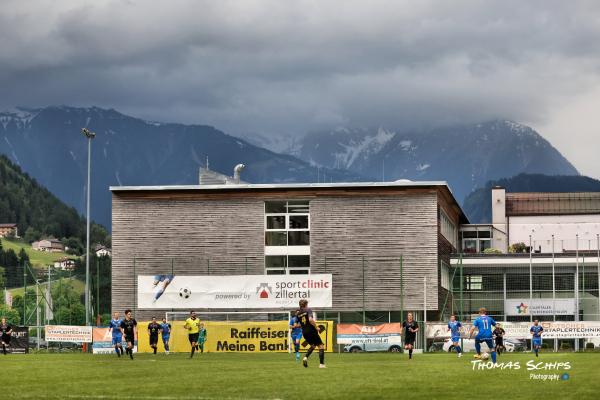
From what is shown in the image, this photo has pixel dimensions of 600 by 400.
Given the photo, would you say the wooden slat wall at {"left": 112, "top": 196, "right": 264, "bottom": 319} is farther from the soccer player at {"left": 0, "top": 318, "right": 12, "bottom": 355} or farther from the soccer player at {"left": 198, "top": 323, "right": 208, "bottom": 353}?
the soccer player at {"left": 0, "top": 318, "right": 12, "bottom": 355}

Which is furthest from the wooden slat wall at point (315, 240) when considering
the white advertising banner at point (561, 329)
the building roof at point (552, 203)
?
the building roof at point (552, 203)

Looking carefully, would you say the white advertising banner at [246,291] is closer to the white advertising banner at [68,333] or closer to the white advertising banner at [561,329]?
the white advertising banner at [68,333]

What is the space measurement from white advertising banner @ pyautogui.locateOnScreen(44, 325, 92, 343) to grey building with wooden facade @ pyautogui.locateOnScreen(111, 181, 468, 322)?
8.99 metres

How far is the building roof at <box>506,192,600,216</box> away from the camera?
11862cm

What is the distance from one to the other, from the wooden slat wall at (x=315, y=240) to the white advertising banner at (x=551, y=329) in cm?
938

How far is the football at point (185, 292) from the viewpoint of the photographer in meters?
67.2

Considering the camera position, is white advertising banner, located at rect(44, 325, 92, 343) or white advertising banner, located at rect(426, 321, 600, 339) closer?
white advertising banner, located at rect(426, 321, 600, 339)

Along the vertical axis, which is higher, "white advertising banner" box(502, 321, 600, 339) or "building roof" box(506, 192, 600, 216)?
"building roof" box(506, 192, 600, 216)

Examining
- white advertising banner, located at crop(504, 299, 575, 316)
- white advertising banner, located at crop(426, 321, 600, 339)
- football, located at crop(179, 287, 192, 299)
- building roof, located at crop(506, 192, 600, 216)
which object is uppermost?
building roof, located at crop(506, 192, 600, 216)

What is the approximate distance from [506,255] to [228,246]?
21896 millimetres

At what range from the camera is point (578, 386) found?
24922mm

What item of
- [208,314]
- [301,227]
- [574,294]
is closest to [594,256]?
[574,294]

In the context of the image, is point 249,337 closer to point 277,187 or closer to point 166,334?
point 166,334

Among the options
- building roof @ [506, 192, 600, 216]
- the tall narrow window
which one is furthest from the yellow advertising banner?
building roof @ [506, 192, 600, 216]
